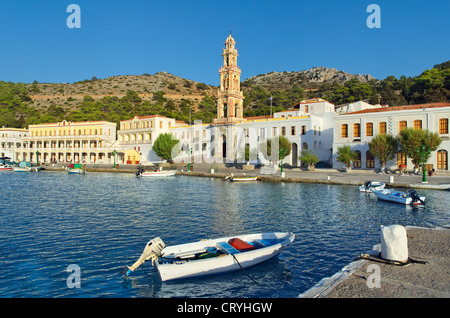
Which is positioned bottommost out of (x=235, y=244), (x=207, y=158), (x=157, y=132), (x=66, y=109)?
(x=235, y=244)

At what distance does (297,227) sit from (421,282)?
9.23 m

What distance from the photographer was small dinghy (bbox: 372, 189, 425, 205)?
22375 millimetres

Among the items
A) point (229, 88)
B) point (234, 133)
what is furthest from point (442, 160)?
point (229, 88)

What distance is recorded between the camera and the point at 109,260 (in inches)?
470

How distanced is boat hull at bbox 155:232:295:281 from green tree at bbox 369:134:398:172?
104 feet

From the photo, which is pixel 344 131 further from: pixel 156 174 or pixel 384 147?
pixel 156 174

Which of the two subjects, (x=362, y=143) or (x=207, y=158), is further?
(x=207, y=158)

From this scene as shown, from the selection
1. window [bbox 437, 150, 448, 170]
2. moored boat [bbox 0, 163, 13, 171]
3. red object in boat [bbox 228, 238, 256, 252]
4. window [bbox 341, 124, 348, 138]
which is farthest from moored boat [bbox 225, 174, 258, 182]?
moored boat [bbox 0, 163, 13, 171]

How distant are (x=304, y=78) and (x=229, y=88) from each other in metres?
108

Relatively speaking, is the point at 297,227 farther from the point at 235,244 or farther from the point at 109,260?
the point at 109,260

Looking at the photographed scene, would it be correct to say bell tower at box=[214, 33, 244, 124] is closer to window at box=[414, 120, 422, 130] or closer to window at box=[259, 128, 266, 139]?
window at box=[259, 128, 266, 139]

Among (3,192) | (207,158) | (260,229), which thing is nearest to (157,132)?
(207,158)
